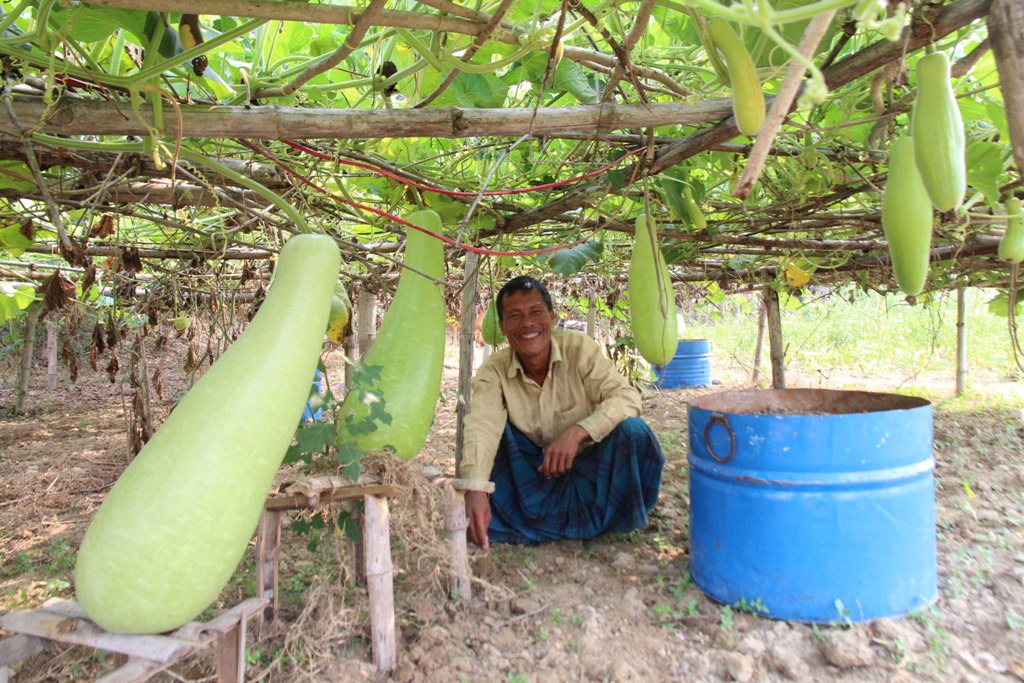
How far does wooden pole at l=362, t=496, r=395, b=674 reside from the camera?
1697 mm

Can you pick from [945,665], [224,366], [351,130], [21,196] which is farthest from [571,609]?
[21,196]

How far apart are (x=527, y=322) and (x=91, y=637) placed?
205cm

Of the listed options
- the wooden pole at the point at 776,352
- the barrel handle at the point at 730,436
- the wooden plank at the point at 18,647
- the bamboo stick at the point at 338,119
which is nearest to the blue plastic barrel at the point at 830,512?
the barrel handle at the point at 730,436

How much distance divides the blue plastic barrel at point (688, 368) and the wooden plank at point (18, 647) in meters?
8.07

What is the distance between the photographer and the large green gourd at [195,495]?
1141 mm

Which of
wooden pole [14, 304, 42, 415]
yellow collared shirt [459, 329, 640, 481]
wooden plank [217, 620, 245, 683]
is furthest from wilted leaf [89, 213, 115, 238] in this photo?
wooden pole [14, 304, 42, 415]

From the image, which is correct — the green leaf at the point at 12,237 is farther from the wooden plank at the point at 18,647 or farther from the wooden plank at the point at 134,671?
the wooden plank at the point at 134,671

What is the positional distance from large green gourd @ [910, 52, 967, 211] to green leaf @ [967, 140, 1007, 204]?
0.90 metres

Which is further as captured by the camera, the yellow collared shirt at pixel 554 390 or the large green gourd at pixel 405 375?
the yellow collared shirt at pixel 554 390

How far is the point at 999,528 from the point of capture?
9.89 feet

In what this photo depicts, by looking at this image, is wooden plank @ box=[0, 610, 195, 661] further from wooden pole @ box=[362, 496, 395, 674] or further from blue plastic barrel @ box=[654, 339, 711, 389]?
blue plastic barrel @ box=[654, 339, 711, 389]

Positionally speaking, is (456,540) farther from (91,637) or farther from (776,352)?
(776,352)

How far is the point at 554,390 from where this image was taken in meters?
3.13

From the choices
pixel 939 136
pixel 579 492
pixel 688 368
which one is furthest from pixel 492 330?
pixel 688 368
